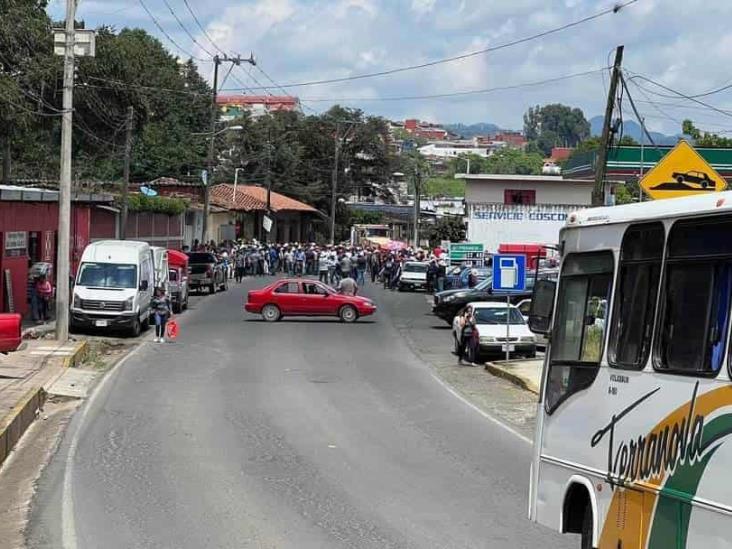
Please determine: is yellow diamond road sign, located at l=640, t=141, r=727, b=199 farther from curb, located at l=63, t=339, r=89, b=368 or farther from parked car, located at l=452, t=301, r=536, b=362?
curb, located at l=63, t=339, r=89, b=368

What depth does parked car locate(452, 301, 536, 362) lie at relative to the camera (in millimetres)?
29766

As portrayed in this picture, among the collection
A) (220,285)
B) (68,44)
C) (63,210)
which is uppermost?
(68,44)

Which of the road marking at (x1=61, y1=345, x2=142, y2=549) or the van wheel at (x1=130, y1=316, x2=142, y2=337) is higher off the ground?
the road marking at (x1=61, y1=345, x2=142, y2=549)

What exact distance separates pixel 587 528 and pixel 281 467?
254 inches

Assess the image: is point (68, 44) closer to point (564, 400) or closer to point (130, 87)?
point (130, 87)

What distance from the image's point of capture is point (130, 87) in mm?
49812

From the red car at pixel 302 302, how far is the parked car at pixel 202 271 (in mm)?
12201

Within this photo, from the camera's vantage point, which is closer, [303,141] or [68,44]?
[68,44]

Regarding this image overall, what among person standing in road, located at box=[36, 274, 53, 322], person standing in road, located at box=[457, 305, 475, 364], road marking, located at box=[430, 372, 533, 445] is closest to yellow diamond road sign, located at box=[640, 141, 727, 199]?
road marking, located at box=[430, 372, 533, 445]

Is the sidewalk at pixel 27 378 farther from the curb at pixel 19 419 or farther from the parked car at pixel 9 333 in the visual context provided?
the parked car at pixel 9 333

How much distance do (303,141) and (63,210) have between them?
282ft

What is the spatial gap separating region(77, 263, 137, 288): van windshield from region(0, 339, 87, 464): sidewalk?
4.73 m

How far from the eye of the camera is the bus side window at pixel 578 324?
8.14 m

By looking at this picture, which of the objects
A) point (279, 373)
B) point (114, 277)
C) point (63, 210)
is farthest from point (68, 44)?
point (279, 373)
